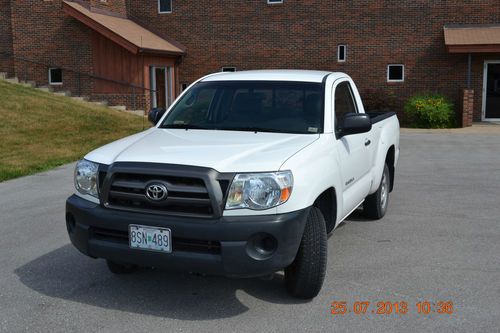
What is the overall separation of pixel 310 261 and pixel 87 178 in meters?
1.84

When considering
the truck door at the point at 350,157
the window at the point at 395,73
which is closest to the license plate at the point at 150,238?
the truck door at the point at 350,157

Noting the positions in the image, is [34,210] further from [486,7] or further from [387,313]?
[486,7]

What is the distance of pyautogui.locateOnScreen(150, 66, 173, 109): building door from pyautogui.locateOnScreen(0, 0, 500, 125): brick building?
4cm

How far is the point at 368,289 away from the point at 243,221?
57.5 inches

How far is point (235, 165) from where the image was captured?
14.0 feet

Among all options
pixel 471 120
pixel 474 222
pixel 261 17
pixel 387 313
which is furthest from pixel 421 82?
pixel 387 313

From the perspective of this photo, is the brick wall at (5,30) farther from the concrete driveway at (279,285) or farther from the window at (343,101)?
the window at (343,101)

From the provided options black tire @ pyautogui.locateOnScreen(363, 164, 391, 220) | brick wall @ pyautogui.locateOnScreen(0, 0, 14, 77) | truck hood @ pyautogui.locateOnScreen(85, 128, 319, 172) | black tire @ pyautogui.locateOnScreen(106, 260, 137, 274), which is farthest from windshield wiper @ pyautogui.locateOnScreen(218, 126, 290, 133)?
brick wall @ pyautogui.locateOnScreen(0, 0, 14, 77)

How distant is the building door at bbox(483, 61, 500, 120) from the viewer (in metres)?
22.3

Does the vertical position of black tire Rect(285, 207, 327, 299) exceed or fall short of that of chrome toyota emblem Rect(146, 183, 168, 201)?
it falls short

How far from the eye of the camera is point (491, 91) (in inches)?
886

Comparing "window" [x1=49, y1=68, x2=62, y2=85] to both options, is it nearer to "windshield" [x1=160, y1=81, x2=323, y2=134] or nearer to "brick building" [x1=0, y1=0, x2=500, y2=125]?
"brick building" [x1=0, y1=0, x2=500, y2=125]

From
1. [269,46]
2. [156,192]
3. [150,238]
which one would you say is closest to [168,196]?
[156,192]
